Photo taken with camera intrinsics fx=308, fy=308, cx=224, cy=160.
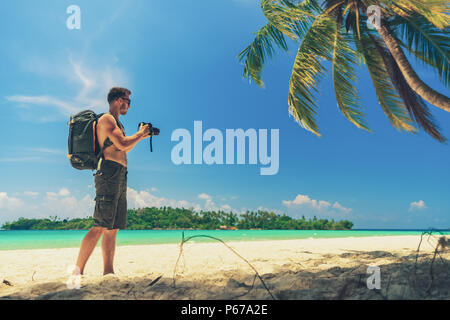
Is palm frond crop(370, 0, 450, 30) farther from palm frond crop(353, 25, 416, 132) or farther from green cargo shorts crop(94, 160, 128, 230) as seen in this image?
green cargo shorts crop(94, 160, 128, 230)

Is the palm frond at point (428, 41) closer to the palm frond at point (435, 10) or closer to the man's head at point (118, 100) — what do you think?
the palm frond at point (435, 10)

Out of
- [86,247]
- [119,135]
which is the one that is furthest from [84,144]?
[86,247]

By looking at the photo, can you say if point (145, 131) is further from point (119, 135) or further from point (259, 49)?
point (259, 49)

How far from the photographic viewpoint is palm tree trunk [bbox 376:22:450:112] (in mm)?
3574

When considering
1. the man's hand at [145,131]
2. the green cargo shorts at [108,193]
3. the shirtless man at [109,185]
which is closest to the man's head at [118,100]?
the shirtless man at [109,185]

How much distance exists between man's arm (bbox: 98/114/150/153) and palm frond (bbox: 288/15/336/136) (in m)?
3.14

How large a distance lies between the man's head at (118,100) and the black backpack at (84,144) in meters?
0.35

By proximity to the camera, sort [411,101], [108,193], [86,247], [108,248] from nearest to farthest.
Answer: [86,247] → [108,193] → [108,248] → [411,101]

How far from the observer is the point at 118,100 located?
3.26 metres

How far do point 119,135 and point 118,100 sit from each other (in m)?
0.53

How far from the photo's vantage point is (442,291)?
→ 94.0 inches

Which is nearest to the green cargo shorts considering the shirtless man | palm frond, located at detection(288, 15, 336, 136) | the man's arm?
the shirtless man

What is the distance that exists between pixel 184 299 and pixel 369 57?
186 inches
